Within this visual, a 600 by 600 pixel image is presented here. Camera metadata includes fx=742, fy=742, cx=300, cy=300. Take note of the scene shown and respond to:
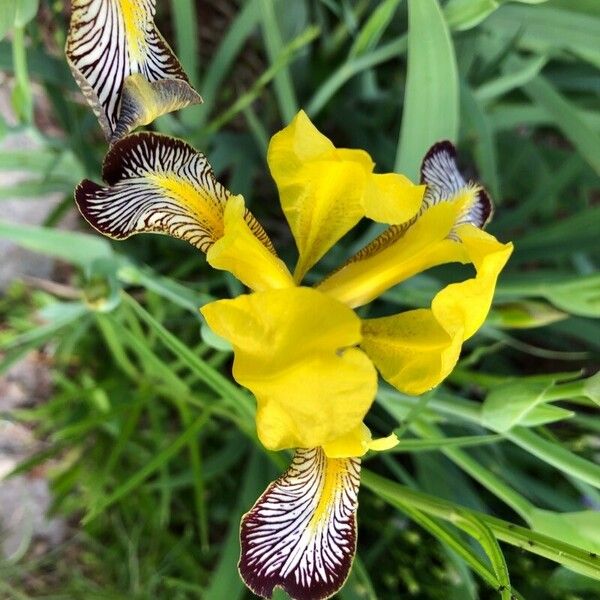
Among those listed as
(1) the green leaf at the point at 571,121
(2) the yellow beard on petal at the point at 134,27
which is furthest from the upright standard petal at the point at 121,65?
(1) the green leaf at the point at 571,121

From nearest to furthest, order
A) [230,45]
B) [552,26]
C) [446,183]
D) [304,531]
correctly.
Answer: [304,531], [446,183], [552,26], [230,45]

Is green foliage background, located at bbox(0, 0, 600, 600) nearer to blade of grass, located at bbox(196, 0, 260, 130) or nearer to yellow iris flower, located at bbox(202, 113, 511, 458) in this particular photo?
blade of grass, located at bbox(196, 0, 260, 130)

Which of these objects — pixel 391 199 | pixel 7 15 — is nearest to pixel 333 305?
pixel 391 199

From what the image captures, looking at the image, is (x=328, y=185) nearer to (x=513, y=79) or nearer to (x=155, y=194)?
(x=155, y=194)

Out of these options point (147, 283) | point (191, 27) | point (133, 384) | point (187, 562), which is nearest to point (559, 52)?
point (191, 27)

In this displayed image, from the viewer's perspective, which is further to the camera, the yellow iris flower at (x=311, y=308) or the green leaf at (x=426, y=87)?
the green leaf at (x=426, y=87)

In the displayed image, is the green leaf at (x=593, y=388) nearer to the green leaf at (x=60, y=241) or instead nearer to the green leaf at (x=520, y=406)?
the green leaf at (x=520, y=406)

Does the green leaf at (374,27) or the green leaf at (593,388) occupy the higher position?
the green leaf at (374,27)
